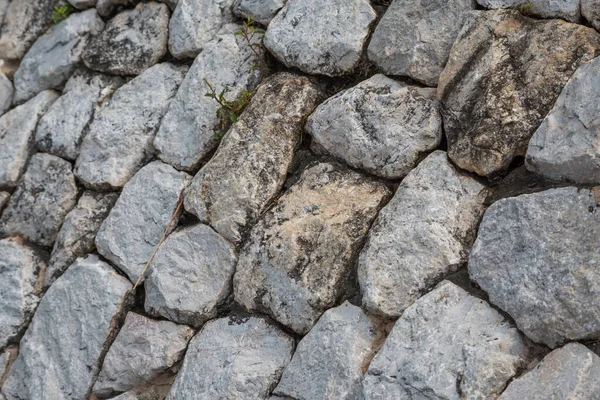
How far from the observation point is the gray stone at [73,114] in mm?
3361

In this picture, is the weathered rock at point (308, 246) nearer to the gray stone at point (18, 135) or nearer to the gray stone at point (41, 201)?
the gray stone at point (41, 201)

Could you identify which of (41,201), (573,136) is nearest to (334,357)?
(573,136)

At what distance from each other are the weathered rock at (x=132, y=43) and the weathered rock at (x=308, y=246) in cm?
111

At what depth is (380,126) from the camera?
8.46ft

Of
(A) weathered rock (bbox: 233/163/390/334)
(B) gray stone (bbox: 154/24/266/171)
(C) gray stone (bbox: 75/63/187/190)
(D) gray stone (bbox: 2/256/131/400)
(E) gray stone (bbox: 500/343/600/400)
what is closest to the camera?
(E) gray stone (bbox: 500/343/600/400)

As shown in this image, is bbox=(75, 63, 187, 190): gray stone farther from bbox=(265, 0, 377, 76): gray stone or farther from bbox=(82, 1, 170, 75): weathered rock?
bbox=(265, 0, 377, 76): gray stone

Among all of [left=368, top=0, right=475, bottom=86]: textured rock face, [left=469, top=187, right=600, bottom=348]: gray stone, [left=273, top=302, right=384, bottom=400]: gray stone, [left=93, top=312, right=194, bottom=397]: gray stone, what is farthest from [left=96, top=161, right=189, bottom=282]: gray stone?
[left=469, top=187, right=600, bottom=348]: gray stone

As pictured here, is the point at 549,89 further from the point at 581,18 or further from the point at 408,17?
the point at 408,17

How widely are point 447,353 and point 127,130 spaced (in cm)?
177

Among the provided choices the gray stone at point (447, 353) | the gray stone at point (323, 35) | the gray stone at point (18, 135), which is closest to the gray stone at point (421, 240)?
the gray stone at point (447, 353)

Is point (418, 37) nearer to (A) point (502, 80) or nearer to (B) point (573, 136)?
(A) point (502, 80)

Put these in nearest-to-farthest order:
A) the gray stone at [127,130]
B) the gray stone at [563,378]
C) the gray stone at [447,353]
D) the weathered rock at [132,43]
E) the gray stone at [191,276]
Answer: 1. the gray stone at [563,378]
2. the gray stone at [447,353]
3. the gray stone at [191,276]
4. the gray stone at [127,130]
5. the weathered rock at [132,43]

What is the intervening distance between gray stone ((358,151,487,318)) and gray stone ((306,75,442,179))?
124 millimetres

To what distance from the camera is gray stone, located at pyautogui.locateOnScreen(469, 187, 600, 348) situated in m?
2.02
